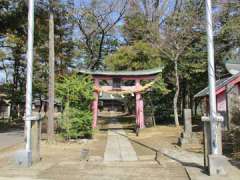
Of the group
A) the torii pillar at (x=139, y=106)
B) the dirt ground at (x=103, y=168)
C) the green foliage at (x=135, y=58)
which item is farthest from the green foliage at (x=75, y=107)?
the green foliage at (x=135, y=58)

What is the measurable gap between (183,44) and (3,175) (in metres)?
22.7

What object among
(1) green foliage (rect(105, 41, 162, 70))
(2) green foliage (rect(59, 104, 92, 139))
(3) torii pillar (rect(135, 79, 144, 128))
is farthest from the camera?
(1) green foliage (rect(105, 41, 162, 70))

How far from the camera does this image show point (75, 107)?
72.5 ft

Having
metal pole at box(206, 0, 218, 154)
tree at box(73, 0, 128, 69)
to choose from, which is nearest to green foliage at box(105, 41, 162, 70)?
tree at box(73, 0, 128, 69)

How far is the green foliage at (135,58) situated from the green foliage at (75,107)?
13.1 metres

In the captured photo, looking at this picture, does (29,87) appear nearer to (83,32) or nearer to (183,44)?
(183,44)

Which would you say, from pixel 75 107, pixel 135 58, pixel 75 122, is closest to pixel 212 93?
pixel 75 122

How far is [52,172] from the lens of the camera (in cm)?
1108

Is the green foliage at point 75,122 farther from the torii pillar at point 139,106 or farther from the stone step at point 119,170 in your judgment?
the torii pillar at point 139,106

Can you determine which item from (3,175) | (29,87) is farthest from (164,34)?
(3,175)

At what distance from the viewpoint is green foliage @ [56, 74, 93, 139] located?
70.5 ft

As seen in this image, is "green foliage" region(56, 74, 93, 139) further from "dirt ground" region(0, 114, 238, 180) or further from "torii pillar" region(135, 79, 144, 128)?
"torii pillar" region(135, 79, 144, 128)

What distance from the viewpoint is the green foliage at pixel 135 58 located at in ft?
116

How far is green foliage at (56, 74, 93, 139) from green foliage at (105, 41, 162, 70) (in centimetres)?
1314
